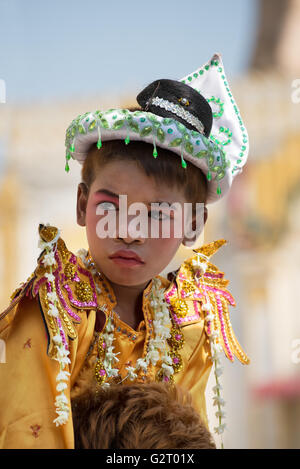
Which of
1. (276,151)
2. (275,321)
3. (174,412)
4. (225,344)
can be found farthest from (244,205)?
(174,412)

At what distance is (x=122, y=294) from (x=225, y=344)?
0.88 ft

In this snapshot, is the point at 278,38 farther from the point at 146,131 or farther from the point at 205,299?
the point at 146,131

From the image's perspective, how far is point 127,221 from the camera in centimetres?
117

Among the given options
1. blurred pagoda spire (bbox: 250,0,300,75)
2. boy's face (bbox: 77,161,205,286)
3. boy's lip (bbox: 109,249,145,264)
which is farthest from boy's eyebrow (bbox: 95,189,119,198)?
blurred pagoda spire (bbox: 250,0,300,75)

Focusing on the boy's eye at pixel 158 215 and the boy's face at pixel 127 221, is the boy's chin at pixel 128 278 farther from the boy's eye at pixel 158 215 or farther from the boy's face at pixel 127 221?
the boy's eye at pixel 158 215

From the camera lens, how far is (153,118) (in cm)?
118

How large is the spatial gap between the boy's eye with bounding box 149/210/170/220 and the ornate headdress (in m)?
0.10

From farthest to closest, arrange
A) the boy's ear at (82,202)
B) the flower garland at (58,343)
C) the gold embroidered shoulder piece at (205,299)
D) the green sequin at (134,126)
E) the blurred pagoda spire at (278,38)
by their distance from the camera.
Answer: the blurred pagoda spire at (278,38)
the gold embroidered shoulder piece at (205,299)
the boy's ear at (82,202)
the green sequin at (134,126)
the flower garland at (58,343)

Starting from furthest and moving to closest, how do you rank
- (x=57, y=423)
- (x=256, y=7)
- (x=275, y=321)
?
1. (x=256, y=7)
2. (x=275, y=321)
3. (x=57, y=423)

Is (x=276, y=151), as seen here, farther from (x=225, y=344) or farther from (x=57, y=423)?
(x=57, y=423)

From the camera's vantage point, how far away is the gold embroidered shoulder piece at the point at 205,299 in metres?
1.42

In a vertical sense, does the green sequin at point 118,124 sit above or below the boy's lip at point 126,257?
above

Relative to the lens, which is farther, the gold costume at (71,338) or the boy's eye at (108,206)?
the boy's eye at (108,206)

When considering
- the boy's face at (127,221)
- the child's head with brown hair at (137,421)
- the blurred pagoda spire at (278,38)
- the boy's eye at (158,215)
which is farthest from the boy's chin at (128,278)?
the blurred pagoda spire at (278,38)
